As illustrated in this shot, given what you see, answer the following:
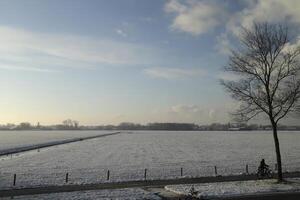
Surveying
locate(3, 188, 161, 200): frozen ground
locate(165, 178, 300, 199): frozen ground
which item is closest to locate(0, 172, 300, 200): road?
locate(3, 188, 161, 200): frozen ground

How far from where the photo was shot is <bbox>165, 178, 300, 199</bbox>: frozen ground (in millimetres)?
23750

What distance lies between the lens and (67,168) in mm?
44438

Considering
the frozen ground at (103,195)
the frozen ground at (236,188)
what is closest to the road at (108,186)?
the frozen ground at (103,195)

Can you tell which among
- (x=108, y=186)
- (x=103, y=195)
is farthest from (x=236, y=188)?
(x=108, y=186)

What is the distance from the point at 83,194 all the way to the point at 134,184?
6322mm

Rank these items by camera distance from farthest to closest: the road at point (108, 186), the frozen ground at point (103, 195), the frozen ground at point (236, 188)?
the road at point (108, 186), the frozen ground at point (236, 188), the frozen ground at point (103, 195)

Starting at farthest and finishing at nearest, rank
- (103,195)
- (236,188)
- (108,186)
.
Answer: (108,186), (236,188), (103,195)

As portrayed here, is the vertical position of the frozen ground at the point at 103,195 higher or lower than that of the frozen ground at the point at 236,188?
lower

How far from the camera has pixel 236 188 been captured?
1013 inches

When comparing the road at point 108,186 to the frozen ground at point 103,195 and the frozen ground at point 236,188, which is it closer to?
the frozen ground at point 103,195

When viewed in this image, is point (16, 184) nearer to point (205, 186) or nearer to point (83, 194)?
point (83, 194)

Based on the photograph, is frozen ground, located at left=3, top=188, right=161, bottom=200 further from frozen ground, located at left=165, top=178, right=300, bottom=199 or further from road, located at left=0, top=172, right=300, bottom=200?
frozen ground, located at left=165, top=178, right=300, bottom=199

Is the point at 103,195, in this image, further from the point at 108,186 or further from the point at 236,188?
the point at 236,188

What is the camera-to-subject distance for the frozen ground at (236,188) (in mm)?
23750
